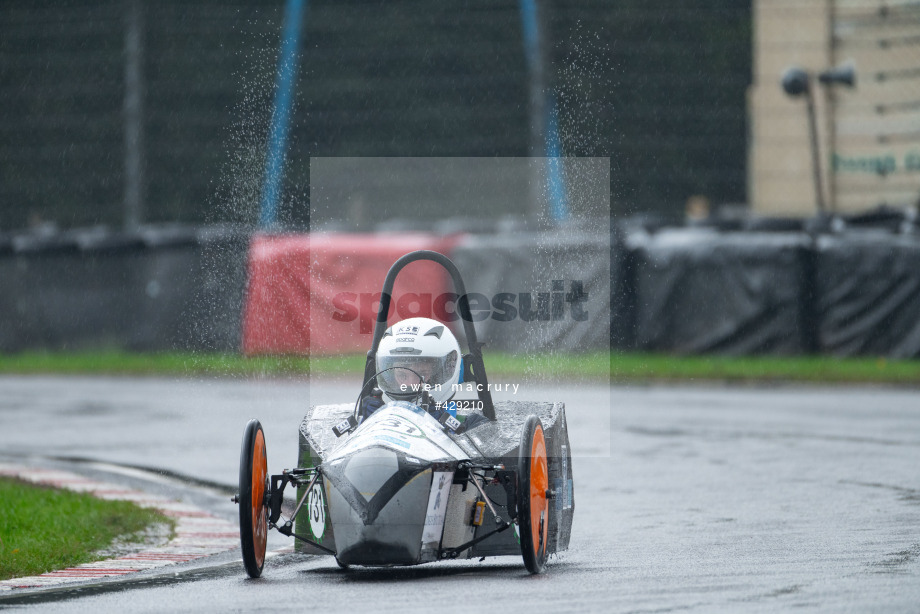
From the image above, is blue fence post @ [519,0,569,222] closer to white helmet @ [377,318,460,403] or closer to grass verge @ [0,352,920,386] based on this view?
grass verge @ [0,352,920,386]

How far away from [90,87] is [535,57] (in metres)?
10.8

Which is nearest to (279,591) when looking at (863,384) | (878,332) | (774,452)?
(774,452)

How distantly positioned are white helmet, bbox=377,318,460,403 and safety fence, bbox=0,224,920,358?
10.6 metres

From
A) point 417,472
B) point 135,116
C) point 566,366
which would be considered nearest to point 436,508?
point 417,472

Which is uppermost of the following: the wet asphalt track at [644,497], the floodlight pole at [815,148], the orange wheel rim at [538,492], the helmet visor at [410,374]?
the floodlight pole at [815,148]

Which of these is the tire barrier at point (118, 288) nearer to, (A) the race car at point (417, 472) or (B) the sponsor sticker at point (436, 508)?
(A) the race car at point (417, 472)

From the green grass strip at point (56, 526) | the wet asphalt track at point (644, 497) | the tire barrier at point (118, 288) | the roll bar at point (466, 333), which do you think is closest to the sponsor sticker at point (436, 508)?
the wet asphalt track at point (644, 497)

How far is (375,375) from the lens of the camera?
24.5 feet

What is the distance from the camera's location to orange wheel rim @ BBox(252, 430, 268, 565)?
6907 millimetres

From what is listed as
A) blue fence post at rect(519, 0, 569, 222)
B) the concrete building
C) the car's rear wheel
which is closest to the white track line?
the car's rear wheel

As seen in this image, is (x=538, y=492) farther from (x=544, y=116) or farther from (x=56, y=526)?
(x=544, y=116)

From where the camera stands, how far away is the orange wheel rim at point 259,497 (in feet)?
22.7

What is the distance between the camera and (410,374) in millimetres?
7301

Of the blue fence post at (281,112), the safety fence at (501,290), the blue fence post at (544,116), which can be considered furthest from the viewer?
the blue fence post at (281,112)
